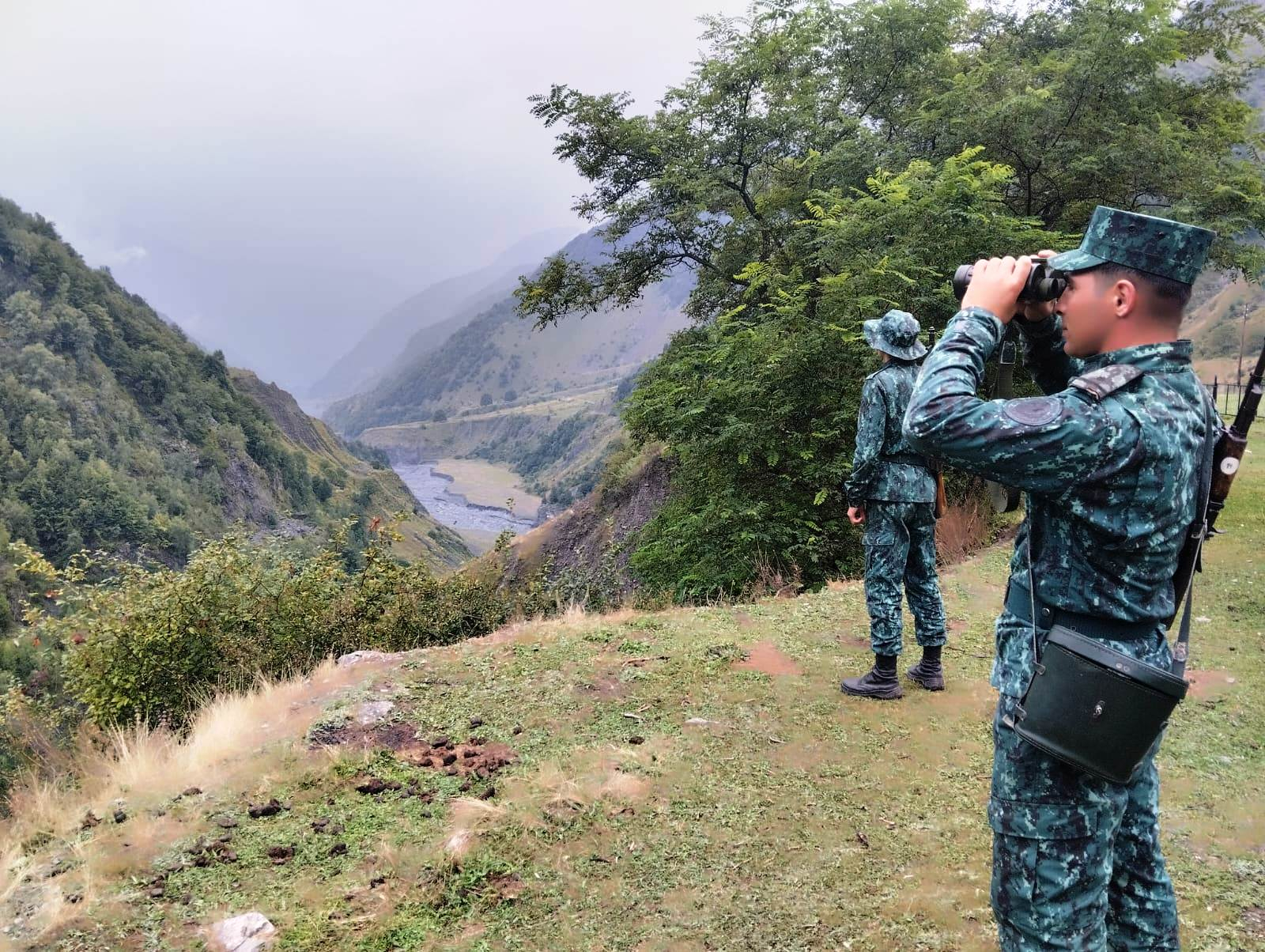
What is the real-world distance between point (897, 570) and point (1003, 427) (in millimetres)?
3261

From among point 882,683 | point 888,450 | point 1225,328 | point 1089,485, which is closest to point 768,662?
point 882,683

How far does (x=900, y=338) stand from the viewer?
5.02 metres

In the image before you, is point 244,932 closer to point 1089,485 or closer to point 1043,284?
point 1089,485

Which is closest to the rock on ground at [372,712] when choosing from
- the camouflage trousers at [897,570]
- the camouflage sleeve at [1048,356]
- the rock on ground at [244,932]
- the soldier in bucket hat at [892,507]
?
the rock on ground at [244,932]

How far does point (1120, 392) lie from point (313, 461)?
5552 inches

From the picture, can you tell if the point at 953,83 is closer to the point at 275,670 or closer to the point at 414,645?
the point at 414,645

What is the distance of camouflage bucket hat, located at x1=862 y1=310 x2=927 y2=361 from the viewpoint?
5000mm

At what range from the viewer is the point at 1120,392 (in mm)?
2033

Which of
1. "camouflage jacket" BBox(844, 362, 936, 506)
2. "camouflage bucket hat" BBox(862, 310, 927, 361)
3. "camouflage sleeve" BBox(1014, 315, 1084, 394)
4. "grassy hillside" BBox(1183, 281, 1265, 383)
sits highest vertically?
"camouflage bucket hat" BBox(862, 310, 927, 361)

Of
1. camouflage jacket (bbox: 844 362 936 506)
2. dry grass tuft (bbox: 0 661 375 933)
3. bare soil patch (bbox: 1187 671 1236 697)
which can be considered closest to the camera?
dry grass tuft (bbox: 0 661 375 933)

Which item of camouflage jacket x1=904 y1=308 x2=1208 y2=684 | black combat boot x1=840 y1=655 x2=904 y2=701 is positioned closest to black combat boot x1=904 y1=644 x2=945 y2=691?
black combat boot x1=840 y1=655 x2=904 y2=701

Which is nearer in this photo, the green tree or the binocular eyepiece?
the binocular eyepiece

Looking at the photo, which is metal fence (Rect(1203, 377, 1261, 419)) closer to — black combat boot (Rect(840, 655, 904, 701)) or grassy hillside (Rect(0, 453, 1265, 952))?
grassy hillside (Rect(0, 453, 1265, 952))

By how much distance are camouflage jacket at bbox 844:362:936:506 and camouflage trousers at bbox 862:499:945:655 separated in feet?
0.28
